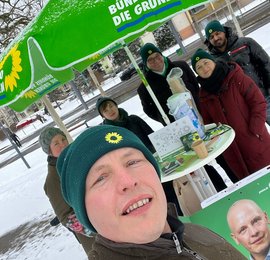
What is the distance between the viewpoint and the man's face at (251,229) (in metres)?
2.21

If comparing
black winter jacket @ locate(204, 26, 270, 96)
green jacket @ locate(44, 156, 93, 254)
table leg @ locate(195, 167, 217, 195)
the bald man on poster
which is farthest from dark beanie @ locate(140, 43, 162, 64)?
the bald man on poster

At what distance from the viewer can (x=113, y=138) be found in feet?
4.08

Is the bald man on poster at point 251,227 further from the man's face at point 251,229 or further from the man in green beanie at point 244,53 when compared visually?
the man in green beanie at point 244,53

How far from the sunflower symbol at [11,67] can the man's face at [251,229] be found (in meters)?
1.85

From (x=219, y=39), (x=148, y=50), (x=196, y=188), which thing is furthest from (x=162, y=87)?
(x=196, y=188)

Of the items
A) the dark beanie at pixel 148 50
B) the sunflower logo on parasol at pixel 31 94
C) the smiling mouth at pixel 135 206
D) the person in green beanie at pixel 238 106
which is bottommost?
the person in green beanie at pixel 238 106

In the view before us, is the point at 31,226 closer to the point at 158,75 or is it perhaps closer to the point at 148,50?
the point at 158,75

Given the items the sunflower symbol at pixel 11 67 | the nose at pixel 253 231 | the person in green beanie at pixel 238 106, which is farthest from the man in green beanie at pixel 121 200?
the person in green beanie at pixel 238 106

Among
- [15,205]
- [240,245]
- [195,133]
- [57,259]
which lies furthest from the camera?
[15,205]

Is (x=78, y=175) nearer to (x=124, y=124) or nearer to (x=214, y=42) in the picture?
(x=124, y=124)

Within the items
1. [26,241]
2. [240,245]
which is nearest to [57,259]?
Result: [26,241]

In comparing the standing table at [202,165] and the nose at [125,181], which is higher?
the nose at [125,181]

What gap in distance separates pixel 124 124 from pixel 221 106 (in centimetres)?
117

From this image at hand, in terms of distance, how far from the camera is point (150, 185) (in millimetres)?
1127
